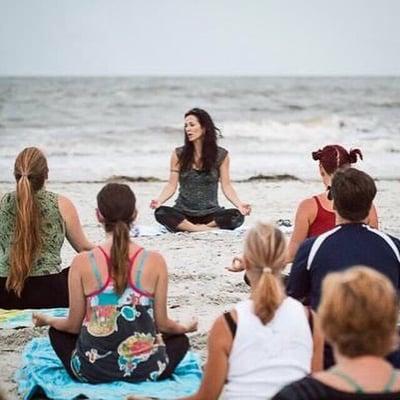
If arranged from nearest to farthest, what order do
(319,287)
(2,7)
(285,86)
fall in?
1. (319,287)
2. (285,86)
3. (2,7)

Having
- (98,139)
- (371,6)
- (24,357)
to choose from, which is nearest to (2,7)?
(371,6)

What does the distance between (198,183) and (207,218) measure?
0.31 m

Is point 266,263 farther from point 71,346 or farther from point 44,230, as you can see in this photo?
point 44,230

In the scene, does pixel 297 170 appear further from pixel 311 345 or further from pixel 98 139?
pixel 311 345

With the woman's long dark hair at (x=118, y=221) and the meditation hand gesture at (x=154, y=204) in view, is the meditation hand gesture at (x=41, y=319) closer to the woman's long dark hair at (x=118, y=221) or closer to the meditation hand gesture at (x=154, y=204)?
the woman's long dark hair at (x=118, y=221)

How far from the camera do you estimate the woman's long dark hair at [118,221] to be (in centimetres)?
423

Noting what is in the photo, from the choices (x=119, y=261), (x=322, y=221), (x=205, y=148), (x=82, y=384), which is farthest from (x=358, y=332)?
(x=205, y=148)

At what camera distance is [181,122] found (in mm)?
29422

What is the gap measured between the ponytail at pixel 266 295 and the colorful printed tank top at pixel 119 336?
0.80 meters

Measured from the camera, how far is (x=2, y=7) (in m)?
48.3

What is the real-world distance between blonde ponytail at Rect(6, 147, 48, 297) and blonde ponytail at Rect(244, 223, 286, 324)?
2.01m

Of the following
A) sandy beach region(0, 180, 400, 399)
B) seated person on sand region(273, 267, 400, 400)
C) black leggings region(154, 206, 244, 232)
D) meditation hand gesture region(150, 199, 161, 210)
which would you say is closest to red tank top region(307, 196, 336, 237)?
sandy beach region(0, 180, 400, 399)

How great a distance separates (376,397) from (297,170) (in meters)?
14.2

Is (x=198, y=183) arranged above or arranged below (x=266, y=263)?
above
